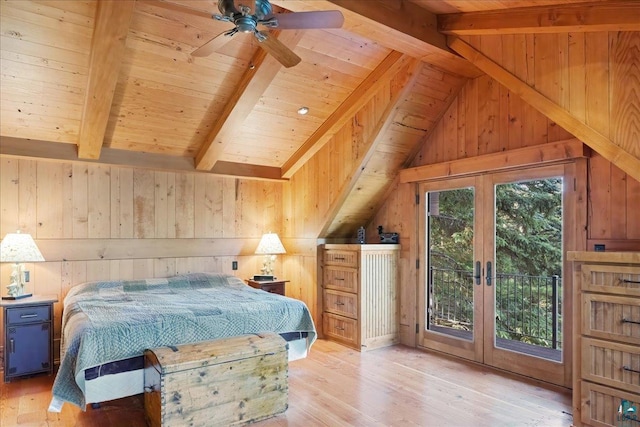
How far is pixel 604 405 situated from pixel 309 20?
3003 mm

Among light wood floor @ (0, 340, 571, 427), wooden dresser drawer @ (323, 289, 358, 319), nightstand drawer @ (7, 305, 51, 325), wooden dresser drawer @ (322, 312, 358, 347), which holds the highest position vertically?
nightstand drawer @ (7, 305, 51, 325)

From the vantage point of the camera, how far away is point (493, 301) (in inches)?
161

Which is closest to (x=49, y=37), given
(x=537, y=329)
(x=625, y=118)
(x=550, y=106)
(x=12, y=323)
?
(x=12, y=323)

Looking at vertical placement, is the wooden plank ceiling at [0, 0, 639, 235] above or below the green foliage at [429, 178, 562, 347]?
above

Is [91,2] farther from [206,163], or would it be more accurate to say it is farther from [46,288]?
[46,288]

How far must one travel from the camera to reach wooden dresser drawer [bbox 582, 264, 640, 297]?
2512 millimetres

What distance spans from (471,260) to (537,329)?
0.88 metres

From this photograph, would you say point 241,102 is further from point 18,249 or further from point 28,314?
point 28,314

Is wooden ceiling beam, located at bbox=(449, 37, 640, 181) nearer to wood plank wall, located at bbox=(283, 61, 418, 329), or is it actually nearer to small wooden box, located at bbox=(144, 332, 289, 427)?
wood plank wall, located at bbox=(283, 61, 418, 329)

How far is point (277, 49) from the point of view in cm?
270

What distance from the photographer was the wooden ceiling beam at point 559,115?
100 inches

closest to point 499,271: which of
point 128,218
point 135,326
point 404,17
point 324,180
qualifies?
point 324,180

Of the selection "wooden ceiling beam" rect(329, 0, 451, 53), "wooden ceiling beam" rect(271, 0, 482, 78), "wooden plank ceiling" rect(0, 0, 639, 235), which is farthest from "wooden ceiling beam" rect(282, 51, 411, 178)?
"wooden ceiling beam" rect(329, 0, 451, 53)

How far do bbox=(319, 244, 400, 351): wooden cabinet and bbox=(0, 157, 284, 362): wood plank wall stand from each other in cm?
79
